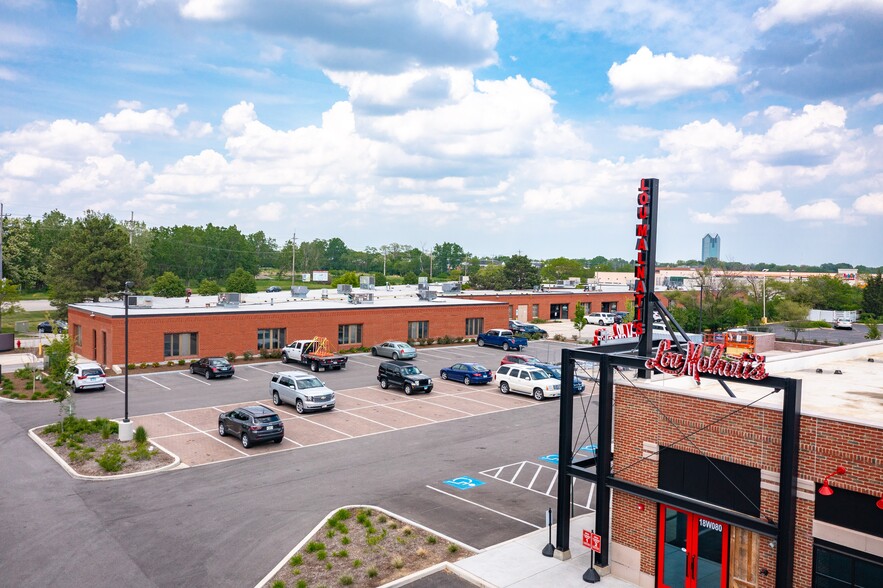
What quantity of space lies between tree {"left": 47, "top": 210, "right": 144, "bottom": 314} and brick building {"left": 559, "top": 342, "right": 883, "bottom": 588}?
2525 inches

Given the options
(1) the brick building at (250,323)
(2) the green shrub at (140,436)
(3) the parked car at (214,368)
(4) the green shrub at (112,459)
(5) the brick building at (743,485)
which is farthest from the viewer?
(1) the brick building at (250,323)

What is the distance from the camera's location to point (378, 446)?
26234 mm

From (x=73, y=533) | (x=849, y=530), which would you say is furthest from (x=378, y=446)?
(x=849, y=530)

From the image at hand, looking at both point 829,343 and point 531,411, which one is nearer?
point 531,411

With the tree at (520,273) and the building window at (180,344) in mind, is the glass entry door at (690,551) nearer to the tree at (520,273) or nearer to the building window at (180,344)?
the building window at (180,344)

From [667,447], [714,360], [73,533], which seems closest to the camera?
[714,360]

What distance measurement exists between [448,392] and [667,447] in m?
23.9

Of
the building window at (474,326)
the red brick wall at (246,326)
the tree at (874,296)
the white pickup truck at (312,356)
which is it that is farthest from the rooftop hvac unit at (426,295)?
the tree at (874,296)

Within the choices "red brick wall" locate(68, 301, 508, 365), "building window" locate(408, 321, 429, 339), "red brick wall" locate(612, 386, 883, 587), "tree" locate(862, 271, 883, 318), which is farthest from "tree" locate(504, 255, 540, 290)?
"red brick wall" locate(612, 386, 883, 587)

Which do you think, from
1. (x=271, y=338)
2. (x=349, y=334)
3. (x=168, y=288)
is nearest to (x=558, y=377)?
(x=349, y=334)

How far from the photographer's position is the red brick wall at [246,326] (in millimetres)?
44375

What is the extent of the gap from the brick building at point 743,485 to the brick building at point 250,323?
1480 inches

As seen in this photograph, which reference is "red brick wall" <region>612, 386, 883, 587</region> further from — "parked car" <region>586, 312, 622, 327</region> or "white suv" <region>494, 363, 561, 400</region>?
"parked car" <region>586, 312, 622, 327</region>

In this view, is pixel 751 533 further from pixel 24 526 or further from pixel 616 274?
pixel 616 274
